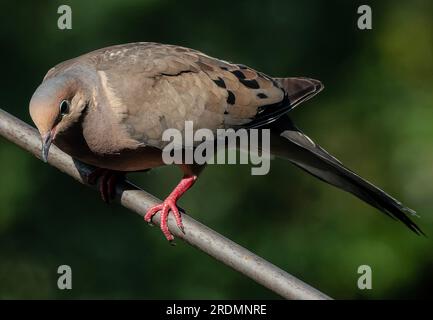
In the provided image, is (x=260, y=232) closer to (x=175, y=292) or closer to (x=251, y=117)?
(x=175, y=292)

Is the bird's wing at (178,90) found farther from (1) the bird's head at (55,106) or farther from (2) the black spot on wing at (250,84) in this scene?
(1) the bird's head at (55,106)

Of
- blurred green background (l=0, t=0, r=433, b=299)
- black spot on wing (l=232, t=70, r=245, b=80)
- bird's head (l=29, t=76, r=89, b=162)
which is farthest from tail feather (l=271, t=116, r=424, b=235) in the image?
blurred green background (l=0, t=0, r=433, b=299)

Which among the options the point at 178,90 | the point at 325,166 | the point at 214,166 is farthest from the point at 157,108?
the point at 214,166

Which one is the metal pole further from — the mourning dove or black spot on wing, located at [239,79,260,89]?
black spot on wing, located at [239,79,260,89]

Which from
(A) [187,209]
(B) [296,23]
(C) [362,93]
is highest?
(B) [296,23]

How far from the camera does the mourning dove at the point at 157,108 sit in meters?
4.03

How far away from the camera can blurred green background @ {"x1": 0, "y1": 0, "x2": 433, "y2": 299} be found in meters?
A: 5.79

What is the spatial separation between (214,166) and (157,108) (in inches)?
71.8

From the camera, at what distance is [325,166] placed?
454 centimetres

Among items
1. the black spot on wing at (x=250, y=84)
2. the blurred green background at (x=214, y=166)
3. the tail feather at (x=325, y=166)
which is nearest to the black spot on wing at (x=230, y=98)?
the black spot on wing at (x=250, y=84)

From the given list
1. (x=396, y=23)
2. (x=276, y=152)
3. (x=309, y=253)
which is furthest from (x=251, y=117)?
(x=396, y=23)

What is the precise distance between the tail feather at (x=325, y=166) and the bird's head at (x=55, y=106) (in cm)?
97

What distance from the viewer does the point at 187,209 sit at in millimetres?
5953

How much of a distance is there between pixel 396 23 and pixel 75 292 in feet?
7.88
